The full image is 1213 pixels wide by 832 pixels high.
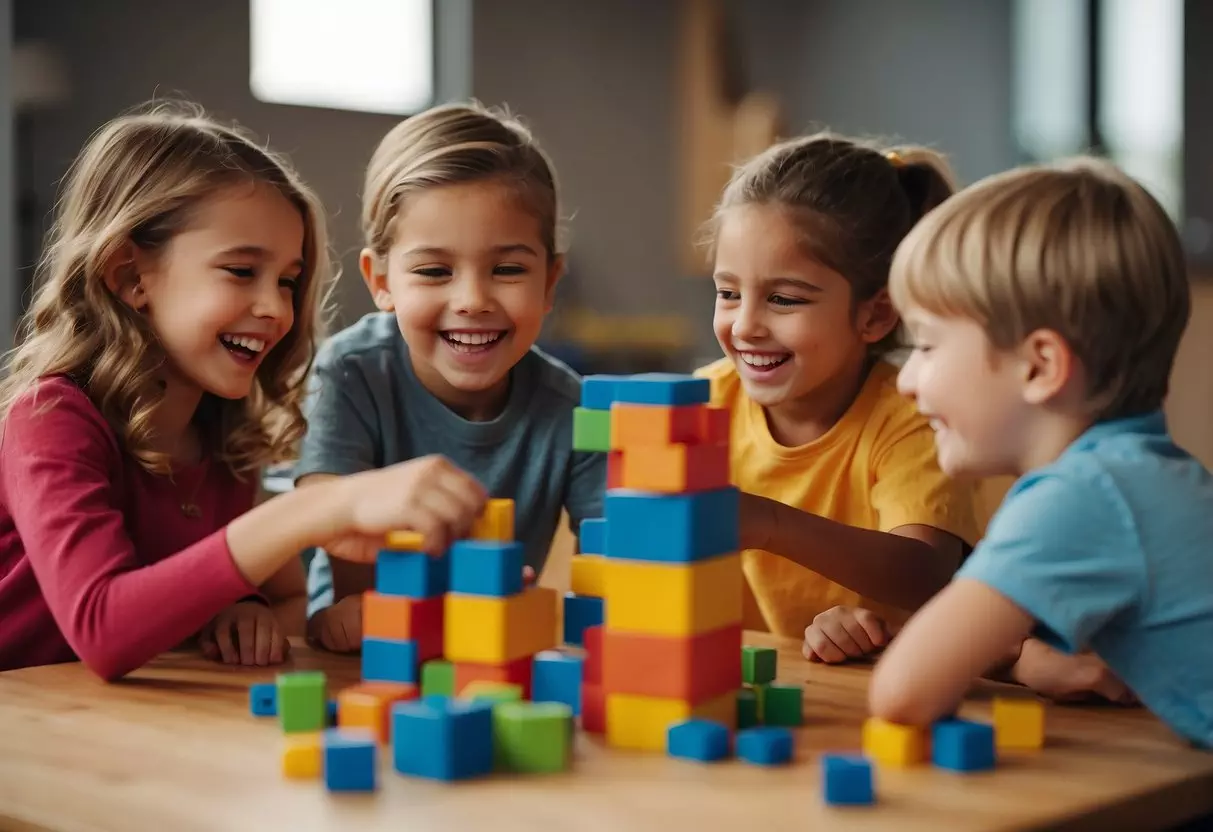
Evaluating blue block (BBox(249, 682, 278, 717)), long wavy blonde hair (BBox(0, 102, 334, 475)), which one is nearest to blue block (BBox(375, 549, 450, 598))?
blue block (BBox(249, 682, 278, 717))

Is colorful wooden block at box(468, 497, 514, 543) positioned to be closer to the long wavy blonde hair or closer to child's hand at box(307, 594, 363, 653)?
child's hand at box(307, 594, 363, 653)

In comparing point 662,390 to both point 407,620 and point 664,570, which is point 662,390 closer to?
point 664,570

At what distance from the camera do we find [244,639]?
130 cm

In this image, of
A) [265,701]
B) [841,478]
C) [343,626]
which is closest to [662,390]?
[265,701]

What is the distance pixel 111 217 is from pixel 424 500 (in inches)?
26.0

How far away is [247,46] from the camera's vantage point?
4523 millimetres

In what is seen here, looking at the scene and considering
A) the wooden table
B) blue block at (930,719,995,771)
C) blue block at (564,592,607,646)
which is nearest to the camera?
the wooden table

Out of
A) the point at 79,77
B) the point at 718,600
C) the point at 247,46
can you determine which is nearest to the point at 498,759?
the point at 718,600

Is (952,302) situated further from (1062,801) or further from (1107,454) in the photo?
(1062,801)

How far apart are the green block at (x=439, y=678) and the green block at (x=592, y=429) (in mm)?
190

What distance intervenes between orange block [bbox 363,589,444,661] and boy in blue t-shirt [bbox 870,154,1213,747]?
0.33m

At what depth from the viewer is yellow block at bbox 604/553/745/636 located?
937mm

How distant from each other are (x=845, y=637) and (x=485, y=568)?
0.46m

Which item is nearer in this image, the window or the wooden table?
the wooden table
